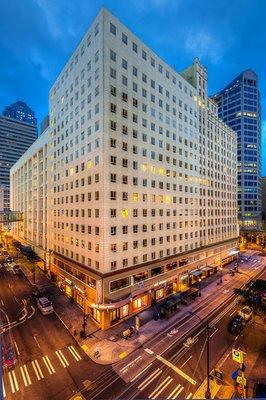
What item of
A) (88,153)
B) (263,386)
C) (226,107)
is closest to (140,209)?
(88,153)

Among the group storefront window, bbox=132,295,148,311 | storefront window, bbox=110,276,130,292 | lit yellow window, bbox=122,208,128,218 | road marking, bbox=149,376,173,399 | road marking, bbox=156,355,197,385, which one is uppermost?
lit yellow window, bbox=122,208,128,218

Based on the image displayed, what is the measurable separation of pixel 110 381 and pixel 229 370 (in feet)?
52.3

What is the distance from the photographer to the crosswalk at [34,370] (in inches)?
1129

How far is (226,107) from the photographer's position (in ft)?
468

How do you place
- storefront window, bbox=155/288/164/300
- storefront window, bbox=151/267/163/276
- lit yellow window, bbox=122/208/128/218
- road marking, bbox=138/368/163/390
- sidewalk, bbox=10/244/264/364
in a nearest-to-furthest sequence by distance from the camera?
1. road marking, bbox=138/368/163/390
2. sidewalk, bbox=10/244/264/364
3. lit yellow window, bbox=122/208/128/218
4. storefront window, bbox=151/267/163/276
5. storefront window, bbox=155/288/164/300

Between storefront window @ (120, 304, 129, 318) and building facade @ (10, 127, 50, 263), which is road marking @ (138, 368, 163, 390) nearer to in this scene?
storefront window @ (120, 304, 129, 318)

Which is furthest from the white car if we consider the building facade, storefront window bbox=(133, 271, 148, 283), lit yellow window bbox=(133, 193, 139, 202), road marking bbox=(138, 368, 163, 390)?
lit yellow window bbox=(133, 193, 139, 202)

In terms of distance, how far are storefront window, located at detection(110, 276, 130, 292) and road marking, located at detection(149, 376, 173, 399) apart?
1678 centimetres

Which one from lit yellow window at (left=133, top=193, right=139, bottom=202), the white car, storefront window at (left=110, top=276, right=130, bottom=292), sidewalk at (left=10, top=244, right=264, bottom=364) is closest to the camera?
sidewalk at (left=10, top=244, right=264, bottom=364)

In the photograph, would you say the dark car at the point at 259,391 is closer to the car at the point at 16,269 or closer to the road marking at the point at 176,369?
the road marking at the point at 176,369

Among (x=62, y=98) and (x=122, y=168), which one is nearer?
(x=122, y=168)

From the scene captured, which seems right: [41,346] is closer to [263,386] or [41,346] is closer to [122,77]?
[263,386]

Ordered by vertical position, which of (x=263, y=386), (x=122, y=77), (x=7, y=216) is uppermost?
(x=122, y=77)

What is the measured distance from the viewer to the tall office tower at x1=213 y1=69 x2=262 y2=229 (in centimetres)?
13262
